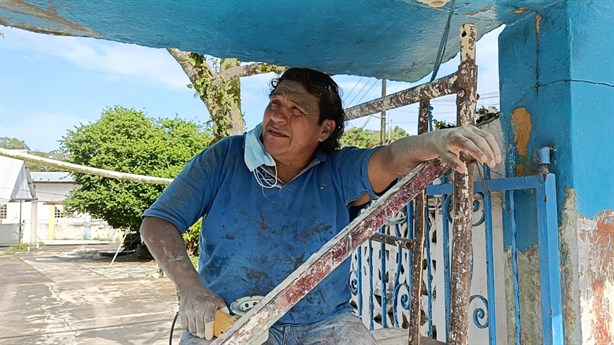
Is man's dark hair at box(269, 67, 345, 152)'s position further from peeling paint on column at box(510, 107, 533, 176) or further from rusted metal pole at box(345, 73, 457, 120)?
peeling paint on column at box(510, 107, 533, 176)

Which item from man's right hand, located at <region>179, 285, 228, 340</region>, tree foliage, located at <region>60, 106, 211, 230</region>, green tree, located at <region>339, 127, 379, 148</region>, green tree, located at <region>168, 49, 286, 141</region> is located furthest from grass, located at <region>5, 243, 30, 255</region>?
man's right hand, located at <region>179, 285, 228, 340</region>

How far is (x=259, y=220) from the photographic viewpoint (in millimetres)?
2049

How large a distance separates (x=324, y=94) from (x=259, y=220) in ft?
2.33

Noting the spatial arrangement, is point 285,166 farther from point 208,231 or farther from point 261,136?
point 208,231

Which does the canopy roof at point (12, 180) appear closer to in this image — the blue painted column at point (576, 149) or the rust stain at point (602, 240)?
the blue painted column at point (576, 149)

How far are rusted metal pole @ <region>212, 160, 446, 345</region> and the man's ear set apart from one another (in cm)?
95

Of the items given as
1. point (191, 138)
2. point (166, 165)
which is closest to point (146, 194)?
point (166, 165)

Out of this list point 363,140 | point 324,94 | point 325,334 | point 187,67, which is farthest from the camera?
point 363,140

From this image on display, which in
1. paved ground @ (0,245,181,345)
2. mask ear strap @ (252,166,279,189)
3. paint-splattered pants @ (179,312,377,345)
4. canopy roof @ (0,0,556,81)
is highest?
canopy roof @ (0,0,556,81)

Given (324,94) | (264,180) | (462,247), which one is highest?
(324,94)

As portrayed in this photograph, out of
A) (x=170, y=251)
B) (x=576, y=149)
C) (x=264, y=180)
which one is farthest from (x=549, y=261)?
(x=170, y=251)

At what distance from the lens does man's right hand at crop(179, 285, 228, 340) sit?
60.5 inches

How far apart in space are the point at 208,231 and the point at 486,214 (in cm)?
122

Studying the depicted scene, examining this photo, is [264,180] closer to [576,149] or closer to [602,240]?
[576,149]
